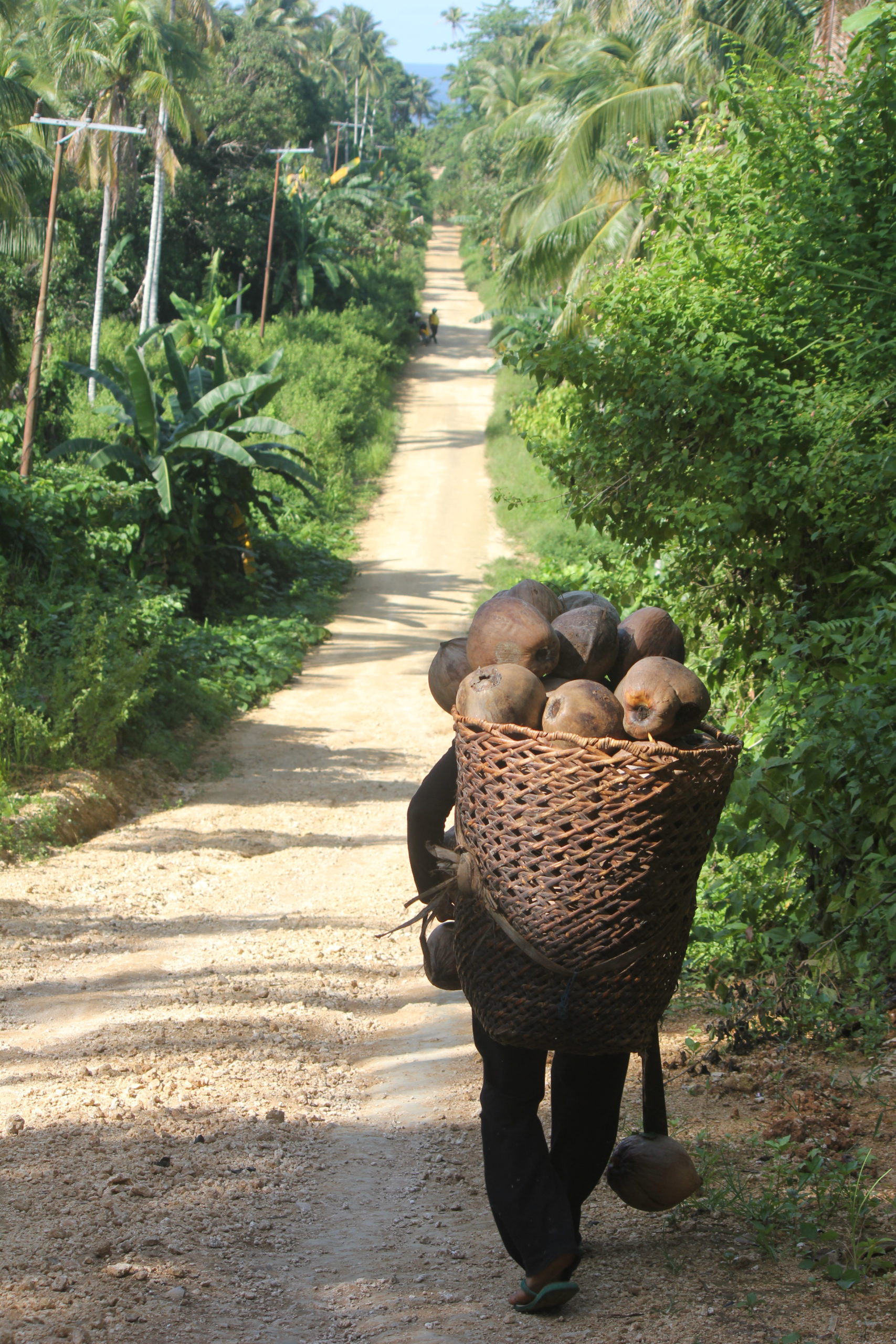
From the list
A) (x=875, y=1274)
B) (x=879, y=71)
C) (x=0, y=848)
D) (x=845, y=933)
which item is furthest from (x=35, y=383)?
(x=875, y=1274)

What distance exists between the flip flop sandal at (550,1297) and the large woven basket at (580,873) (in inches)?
22.3

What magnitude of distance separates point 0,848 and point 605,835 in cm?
561

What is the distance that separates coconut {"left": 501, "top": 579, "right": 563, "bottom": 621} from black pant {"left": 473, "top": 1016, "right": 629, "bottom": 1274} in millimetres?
988

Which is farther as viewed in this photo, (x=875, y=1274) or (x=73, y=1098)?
(x=73, y=1098)

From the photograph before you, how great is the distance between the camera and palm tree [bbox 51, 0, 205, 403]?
2514 centimetres

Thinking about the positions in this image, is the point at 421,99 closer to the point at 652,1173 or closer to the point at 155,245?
the point at 155,245

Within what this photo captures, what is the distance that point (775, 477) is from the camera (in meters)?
5.75

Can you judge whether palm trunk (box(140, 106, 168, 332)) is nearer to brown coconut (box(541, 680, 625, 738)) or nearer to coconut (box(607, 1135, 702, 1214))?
brown coconut (box(541, 680, 625, 738))

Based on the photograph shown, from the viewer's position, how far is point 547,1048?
8.41ft

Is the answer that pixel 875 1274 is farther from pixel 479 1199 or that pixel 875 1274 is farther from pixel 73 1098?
pixel 73 1098

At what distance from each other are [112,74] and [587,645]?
28.4m

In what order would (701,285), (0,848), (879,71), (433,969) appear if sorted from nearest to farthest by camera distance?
(433,969) < (879,71) < (701,285) < (0,848)

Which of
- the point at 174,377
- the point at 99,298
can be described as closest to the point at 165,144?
the point at 99,298

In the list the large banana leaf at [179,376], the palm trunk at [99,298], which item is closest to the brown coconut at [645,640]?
the large banana leaf at [179,376]
